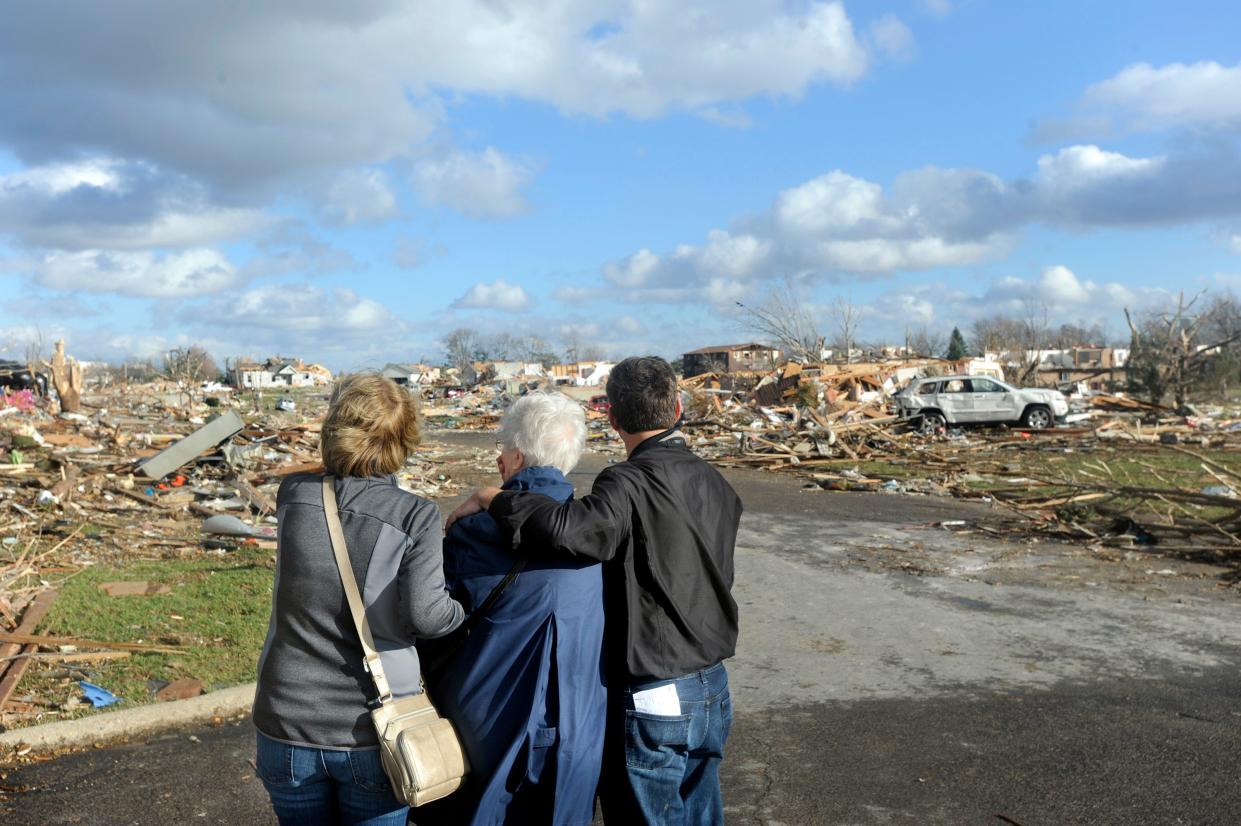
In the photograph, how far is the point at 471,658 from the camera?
2.59 metres

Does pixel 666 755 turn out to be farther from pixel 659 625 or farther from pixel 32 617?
pixel 32 617

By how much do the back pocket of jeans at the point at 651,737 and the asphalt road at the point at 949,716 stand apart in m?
1.70

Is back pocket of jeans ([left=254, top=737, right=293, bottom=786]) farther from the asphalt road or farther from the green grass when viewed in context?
the green grass

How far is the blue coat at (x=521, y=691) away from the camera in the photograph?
2520 mm

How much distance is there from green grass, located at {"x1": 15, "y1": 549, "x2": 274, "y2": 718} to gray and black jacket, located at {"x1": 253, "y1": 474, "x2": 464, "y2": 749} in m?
3.99

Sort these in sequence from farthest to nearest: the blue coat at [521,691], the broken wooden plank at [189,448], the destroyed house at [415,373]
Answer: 1. the destroyed house at [415,373]
2. the broken wooden plank at [189,448]
3. the blue coat at [521,691]

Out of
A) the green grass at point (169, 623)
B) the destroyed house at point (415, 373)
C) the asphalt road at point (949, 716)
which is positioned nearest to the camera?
the asphalt road at point (949, 716)

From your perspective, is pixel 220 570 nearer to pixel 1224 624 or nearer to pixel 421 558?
pixel 421 558

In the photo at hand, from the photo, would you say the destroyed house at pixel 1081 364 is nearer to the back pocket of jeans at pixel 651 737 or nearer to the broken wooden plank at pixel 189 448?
the broken wooden plank at pixel 189 448

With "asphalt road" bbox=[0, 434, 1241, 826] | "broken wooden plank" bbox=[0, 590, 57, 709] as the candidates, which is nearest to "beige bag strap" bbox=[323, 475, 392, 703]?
"asphalt road" bbox=[0, 434, 1241, 826]

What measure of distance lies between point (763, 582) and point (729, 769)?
475 cm

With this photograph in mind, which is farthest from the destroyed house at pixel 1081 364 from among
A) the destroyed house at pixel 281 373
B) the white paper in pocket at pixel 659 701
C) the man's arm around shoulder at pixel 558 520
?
the destroyed house at pixel 281 373

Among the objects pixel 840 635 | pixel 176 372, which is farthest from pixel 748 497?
pixel 176 372

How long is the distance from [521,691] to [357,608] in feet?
1.55
